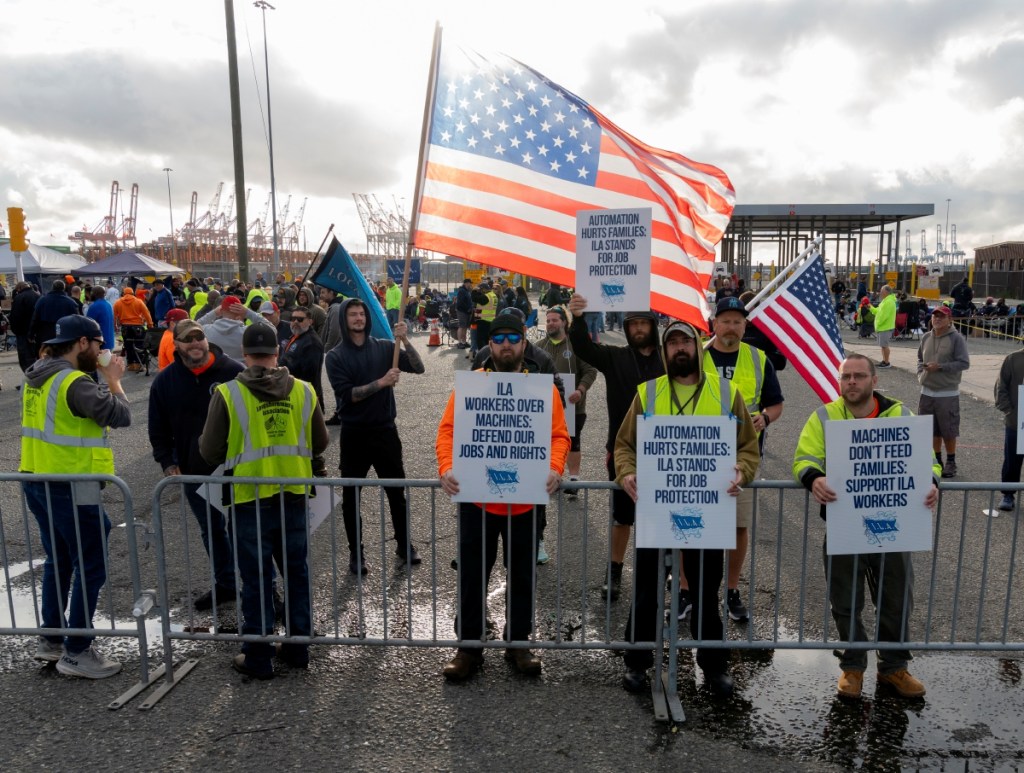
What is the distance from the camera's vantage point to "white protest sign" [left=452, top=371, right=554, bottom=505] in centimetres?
416

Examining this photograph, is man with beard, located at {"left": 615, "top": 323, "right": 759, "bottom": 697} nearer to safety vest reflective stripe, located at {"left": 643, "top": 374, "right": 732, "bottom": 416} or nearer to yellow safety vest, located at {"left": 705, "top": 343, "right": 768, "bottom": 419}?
safety vest reflective stripe, located at {"left": 643, "top": 374, "right": 732, "bottom": 416}

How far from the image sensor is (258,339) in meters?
4.27

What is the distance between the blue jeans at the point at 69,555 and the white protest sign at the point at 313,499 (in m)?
0.53

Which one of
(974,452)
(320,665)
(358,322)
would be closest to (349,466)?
(358,322)

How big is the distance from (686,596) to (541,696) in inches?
53.0

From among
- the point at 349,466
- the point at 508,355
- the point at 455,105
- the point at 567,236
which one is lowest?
the point at 349,466

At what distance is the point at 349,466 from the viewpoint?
5.98 meters

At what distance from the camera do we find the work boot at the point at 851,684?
13.4ft

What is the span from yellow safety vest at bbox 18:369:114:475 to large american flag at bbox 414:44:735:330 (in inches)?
84.4

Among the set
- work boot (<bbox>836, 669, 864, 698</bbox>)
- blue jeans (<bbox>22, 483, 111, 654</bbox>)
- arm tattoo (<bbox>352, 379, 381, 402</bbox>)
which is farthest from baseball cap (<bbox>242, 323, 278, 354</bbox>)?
work boot (<bbox>836, 669, 864, 698</bbox>)

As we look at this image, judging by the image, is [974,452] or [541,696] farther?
[974,452]

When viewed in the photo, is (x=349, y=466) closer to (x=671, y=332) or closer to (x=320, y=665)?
(x=320, y=665)

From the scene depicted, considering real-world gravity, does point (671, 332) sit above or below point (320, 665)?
above

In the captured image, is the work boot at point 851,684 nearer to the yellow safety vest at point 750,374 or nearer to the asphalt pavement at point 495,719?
the asphalt pavement at point 495,719
